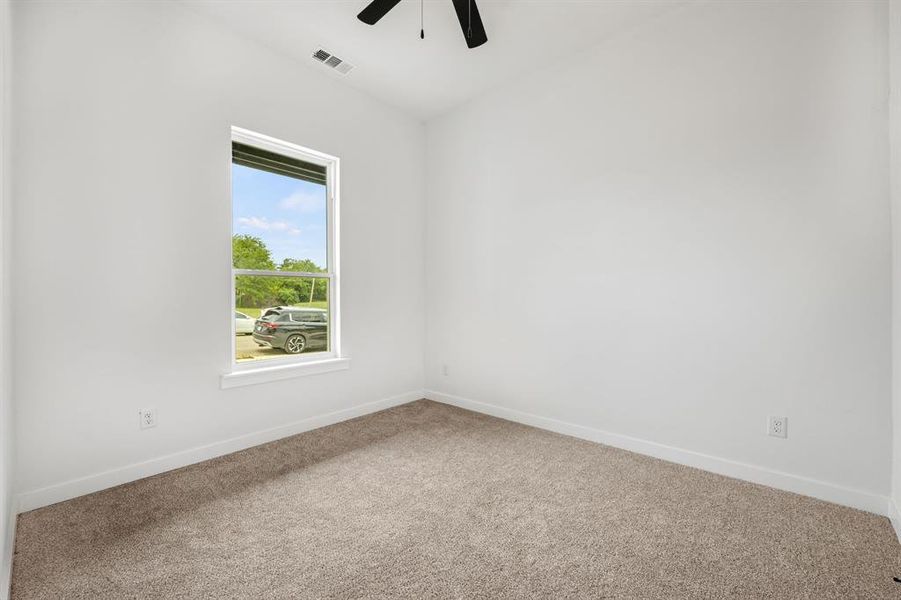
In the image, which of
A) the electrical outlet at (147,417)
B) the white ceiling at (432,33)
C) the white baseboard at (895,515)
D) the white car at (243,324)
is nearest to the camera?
the white baseboard at (895,515)

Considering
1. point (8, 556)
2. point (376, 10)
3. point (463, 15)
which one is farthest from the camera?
point (463, 15)

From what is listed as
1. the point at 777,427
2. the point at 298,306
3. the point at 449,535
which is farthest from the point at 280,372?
the point at 777,427

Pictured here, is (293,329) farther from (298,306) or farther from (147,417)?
(147,417)

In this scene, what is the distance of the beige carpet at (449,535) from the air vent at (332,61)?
2.91m

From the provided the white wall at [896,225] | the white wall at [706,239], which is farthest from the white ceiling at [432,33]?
the white wall at [896,225]

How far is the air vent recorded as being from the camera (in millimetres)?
3137

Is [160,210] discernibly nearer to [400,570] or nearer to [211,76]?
[211,76]

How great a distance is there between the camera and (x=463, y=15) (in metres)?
2.43

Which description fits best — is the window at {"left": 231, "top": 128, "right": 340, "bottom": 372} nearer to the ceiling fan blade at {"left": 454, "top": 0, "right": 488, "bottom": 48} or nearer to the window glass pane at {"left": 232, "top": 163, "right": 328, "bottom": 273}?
the window glass pane at {"left": 232, "top": 163, "right": 328, "bottom": 273}

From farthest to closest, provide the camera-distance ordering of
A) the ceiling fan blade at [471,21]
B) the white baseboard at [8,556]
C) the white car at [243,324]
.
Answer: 1. the white car at [243,324]
2. the ceiling fan blade at [471,21]
3. the white baseboard at [8,556]

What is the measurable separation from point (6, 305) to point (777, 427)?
3.92 m

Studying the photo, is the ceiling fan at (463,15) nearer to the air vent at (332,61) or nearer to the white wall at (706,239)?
the air vent at (332,61)

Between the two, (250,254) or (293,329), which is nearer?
(250,254)

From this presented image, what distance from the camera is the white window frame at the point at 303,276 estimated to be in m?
2.94
